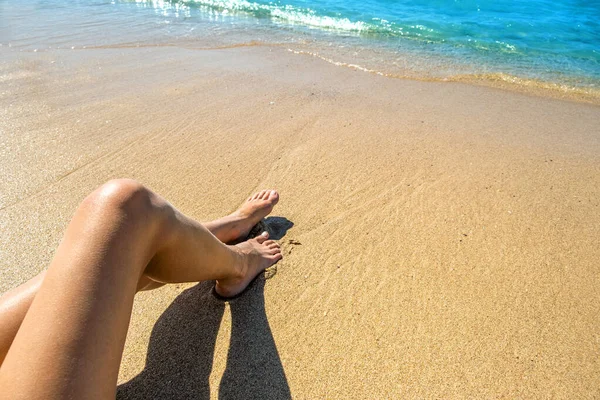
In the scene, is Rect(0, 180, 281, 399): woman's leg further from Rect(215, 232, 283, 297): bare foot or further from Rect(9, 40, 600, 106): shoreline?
Rect(9, 40, 600, 106): shoreline

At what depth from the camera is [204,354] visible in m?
1.59

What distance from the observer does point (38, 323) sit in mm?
958

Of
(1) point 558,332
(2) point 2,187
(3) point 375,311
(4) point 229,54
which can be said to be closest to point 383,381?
(3) point 375,311

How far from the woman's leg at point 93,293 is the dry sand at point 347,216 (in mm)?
556

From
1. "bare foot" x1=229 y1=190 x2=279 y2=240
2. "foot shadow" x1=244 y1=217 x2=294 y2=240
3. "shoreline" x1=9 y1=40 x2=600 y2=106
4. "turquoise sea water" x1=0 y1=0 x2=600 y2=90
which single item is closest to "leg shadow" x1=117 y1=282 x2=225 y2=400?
"bare foot" x1=229 y1=190 x2=279 y2=240

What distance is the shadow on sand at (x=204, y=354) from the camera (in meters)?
1.46

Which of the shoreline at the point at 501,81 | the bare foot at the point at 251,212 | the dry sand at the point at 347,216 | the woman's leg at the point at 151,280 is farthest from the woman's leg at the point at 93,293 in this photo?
the shoreline at the point at 501,81

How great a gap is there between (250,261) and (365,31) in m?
6.12

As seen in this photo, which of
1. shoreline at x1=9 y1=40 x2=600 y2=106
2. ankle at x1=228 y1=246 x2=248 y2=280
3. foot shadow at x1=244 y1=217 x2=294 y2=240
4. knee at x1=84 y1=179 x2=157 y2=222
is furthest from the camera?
shoreline at x1=9 y1=40 x2=600 y2=106

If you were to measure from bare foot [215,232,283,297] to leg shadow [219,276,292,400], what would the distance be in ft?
0.22

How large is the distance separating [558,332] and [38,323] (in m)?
1.88

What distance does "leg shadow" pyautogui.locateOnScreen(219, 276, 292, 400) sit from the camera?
1462mm

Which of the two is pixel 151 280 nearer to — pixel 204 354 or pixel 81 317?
pixel 204 354

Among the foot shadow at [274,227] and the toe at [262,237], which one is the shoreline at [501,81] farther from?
the toe at [262,237]
